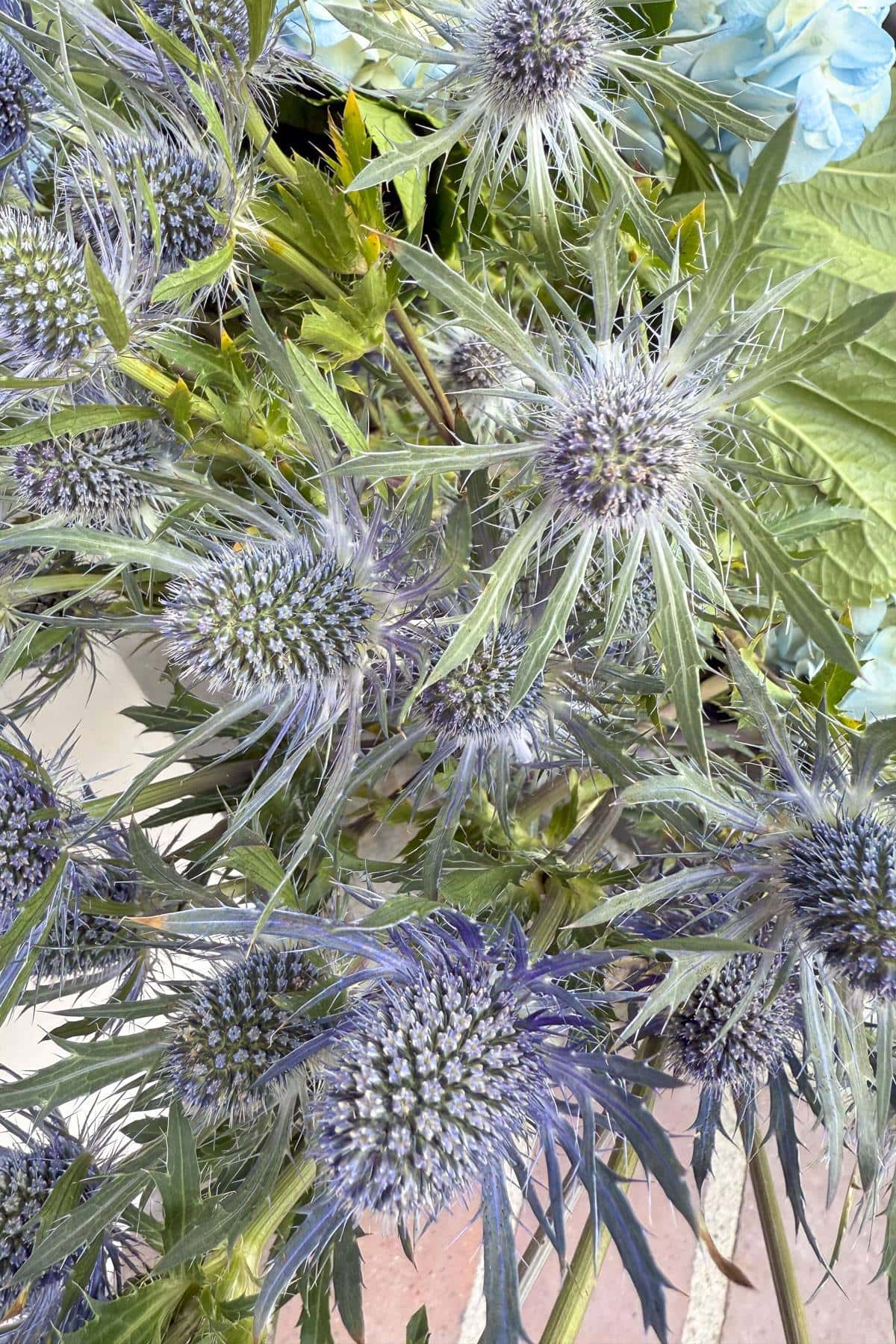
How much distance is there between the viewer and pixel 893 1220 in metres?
0.54

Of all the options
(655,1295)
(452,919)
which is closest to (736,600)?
(452,919)

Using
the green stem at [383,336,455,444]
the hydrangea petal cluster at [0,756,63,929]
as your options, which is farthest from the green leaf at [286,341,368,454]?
the hydrangea petal cluster at [0,756,63,929]

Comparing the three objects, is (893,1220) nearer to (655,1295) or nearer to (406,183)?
(655,1295)

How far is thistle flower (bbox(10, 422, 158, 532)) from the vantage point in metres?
0.60

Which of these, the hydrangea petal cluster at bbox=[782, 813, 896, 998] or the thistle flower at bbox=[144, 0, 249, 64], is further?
the thistle flower at bbox=[144, 0, 249, 64]

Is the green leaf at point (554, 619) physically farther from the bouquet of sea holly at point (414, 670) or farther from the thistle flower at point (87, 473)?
the thistle flower at point (87, 473)

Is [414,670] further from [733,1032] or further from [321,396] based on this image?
[733,1032]

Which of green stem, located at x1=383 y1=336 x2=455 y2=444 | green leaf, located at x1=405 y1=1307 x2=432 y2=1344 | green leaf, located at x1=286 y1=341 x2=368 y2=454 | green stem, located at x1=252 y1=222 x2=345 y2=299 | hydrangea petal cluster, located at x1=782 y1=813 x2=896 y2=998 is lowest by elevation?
green leaf, located at x1=405 y1=1307 x2=432 y2=1344

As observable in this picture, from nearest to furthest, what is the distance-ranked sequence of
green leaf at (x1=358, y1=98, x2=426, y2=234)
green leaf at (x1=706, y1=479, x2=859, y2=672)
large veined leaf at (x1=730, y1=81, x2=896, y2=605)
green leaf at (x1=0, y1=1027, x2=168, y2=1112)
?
green leaf at (x1=706, y1=479, x2=859, y2=672)
green leaf at (x1=0, y1=1027, x2=168, y2=1112)
green leaf at (x1=358, y1=98, x2=426, y2=234)
large veined leaf at (x1=730, y1=81, x2=896, y2=605)

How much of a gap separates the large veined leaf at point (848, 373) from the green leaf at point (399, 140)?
329 mm

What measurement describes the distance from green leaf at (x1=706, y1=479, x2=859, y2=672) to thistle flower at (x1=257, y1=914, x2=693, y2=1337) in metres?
0.22

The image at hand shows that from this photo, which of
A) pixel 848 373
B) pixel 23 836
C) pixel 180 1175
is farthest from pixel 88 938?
pixel 848 373

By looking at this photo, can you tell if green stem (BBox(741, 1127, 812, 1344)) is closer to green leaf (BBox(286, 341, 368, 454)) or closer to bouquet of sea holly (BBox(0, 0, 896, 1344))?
bouquet of sea holly (BBox(0, 0, 896, 1344))

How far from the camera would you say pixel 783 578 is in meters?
0.48
